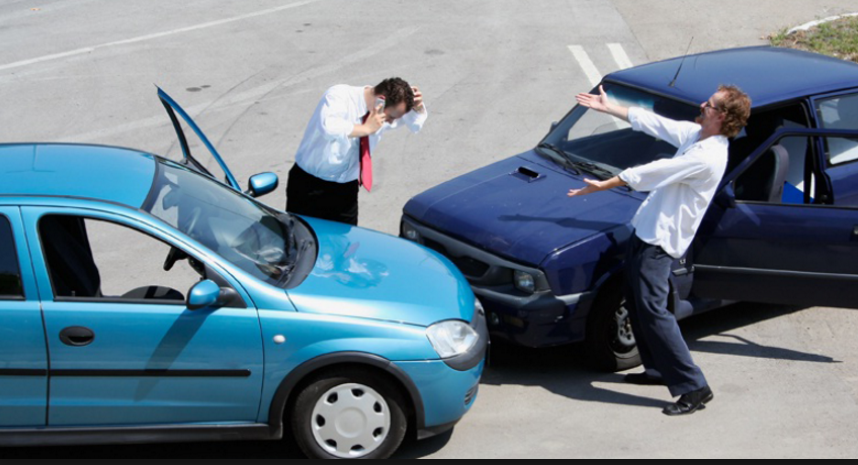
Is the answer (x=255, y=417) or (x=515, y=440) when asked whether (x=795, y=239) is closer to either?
(x=515, y=440)

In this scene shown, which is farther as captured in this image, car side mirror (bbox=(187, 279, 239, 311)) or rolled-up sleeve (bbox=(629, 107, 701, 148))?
rolled-up sleeve (bbox=(629, 107, 701, 148))

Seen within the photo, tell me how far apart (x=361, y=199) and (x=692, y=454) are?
4908mm

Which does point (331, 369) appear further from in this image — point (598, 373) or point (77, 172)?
point (598, 373)

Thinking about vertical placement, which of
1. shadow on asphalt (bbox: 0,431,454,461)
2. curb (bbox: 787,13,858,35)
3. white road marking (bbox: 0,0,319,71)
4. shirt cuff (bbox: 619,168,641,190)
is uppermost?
shirt cuff (bbox: 619,168,641,190)

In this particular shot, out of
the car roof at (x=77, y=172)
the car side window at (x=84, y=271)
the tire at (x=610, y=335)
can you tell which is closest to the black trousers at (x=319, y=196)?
the car side window at (x=84, y=271)

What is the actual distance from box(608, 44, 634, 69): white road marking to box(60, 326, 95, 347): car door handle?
984 cm

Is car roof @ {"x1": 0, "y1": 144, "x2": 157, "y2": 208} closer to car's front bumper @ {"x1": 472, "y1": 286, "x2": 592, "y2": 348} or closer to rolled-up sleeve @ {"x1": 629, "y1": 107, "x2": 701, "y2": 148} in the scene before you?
car's front bumper @ {"x1": 472, "y1": 286, "x2": 592, "y2": 348}

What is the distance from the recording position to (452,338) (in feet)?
18.5

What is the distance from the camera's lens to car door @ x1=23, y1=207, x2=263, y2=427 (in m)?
5.24

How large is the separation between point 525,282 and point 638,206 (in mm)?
1057

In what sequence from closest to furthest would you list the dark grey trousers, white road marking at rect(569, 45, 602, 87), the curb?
the dark grey trousers < white road marking at rect(569, 45, 602, 87) < the curb

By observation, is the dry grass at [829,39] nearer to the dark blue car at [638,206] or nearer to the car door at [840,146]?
the car door at [840,146]

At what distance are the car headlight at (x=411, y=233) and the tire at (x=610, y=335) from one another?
4.36ft

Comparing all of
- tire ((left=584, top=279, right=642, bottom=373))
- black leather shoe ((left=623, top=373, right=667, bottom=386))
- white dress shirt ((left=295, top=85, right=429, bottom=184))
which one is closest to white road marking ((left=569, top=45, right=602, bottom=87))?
white dress shirt ((left=295, top=85, right=429, bottom=184))
